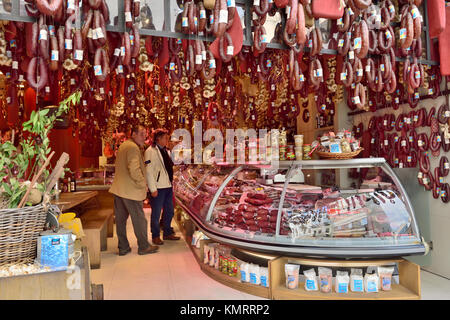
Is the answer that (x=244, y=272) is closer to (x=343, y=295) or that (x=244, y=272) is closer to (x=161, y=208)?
(x=343, y=295)

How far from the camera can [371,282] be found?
10.6ft

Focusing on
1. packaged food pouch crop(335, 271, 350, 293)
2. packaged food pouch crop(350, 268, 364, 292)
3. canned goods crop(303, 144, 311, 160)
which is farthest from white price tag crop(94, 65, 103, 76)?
packaged food pouch crop(350, 268, 364, 292)

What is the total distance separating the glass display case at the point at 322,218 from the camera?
3242 mm

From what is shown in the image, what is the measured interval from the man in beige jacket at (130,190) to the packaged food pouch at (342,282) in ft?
10.0

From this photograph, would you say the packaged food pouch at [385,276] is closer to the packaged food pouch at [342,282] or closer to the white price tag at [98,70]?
the packaged food pouch at [342,282]

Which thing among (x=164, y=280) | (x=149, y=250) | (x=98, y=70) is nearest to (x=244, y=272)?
(x=164, y=280)

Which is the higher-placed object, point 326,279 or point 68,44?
point 68,44

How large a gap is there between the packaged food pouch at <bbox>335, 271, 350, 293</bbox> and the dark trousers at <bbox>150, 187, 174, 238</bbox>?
347 centimetres

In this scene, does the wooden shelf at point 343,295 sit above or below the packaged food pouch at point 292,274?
below

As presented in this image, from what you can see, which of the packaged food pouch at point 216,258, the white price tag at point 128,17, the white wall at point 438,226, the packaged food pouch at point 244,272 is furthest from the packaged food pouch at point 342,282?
the white price tag at point 128,17

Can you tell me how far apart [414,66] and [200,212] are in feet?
10.4

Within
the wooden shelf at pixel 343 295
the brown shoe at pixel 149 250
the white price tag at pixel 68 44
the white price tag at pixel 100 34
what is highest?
the white price tag at pixel 100 34

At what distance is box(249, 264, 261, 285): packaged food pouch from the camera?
3533 mm

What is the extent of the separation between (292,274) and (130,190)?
2.87m
